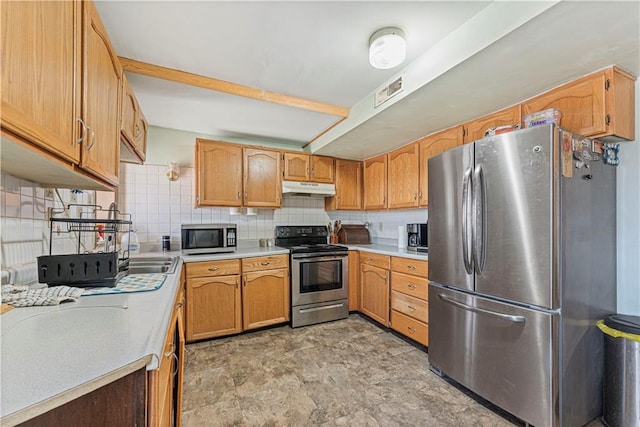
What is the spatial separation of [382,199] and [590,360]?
7.41ft

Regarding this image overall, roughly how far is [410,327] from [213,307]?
1.93 meters

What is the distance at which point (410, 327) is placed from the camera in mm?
2545

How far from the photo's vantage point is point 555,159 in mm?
1417

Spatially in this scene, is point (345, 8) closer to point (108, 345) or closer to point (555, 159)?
point (555, 159)

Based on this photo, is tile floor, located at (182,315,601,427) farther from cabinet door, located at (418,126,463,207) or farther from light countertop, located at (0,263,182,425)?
cabinet door, located at (418,126,463,207)

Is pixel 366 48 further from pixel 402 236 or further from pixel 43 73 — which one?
pixel 402 236

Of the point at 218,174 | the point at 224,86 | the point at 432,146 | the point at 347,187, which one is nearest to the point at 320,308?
the point at 347,187

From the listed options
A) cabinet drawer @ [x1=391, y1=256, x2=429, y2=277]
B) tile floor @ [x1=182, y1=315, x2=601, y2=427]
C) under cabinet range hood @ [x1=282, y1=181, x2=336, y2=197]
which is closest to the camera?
tile floor @ [x1=182, y1=315, x2=601, y2=427]

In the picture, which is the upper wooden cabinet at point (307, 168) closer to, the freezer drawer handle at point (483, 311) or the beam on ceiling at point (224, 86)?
the beam on ceiling at point (224, 86)

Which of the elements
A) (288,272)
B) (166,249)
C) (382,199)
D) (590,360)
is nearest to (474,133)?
(382,199)

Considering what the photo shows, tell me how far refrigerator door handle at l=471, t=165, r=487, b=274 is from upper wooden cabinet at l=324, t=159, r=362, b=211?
2.09m

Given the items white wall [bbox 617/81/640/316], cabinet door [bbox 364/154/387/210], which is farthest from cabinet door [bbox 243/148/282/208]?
white wall [bbox 617/81/640/316]

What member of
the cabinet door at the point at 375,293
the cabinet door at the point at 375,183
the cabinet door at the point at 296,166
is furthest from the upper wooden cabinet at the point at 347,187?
the cabinet door at the point at 375,293

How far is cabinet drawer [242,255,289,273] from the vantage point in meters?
2.82
